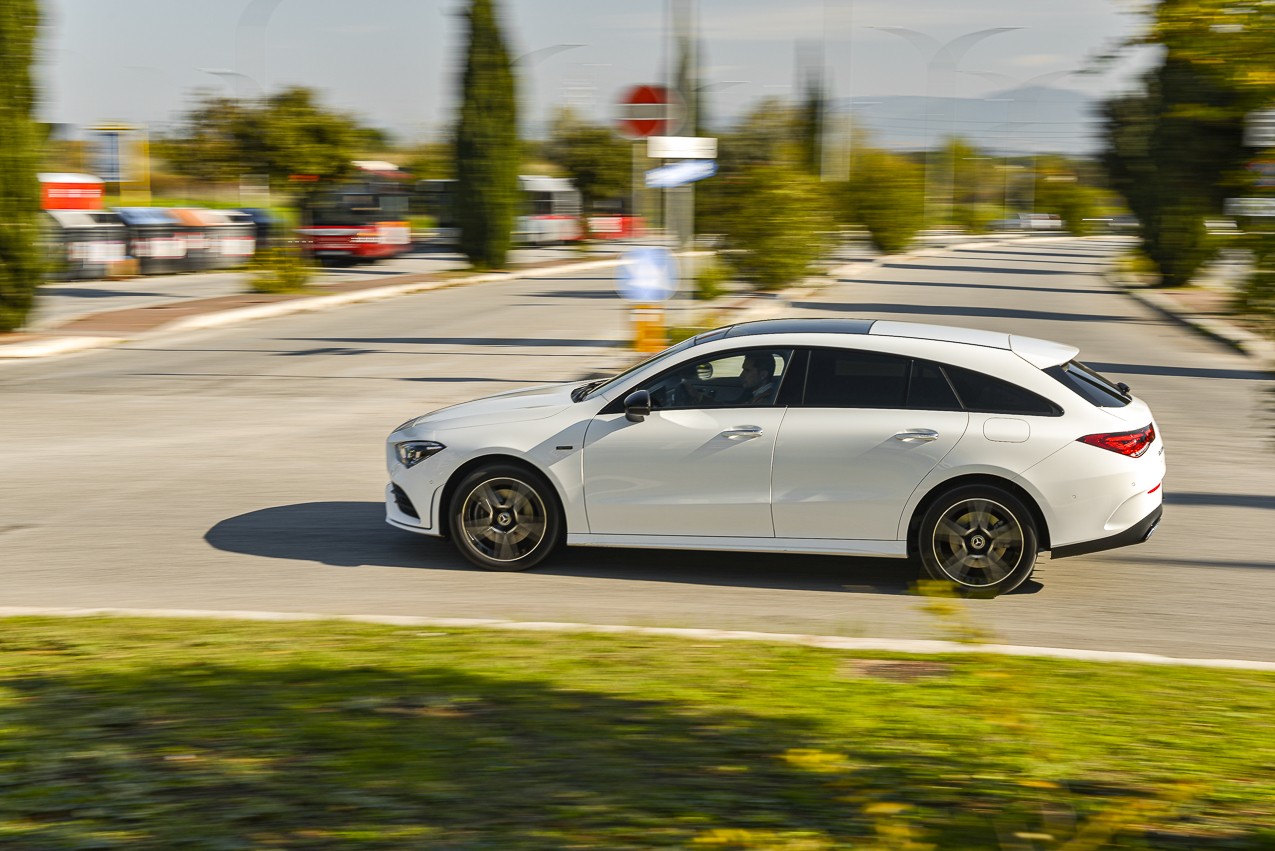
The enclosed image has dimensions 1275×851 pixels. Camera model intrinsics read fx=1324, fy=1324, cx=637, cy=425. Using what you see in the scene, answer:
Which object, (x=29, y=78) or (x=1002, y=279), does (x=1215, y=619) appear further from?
(x=1002, y=279)

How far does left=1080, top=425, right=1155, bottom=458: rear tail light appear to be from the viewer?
7246 mm

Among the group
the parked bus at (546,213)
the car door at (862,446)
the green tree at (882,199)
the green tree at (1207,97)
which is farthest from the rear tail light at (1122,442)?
the parked bus at (546,213)

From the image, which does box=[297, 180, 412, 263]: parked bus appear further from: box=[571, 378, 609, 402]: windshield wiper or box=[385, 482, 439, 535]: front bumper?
box=[571, 378, 609, 402]: windshield wiper

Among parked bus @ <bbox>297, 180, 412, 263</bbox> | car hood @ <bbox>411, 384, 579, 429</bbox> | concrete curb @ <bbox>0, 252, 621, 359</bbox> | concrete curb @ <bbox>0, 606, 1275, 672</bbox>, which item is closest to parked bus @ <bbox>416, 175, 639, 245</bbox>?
parked bus @ <bbox>297, 180, 412, 263</bbox>

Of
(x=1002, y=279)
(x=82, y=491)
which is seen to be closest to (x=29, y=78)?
(x=82, y=491)

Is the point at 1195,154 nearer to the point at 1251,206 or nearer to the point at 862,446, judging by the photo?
the point at 1251,206

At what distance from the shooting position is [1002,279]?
4281 cm

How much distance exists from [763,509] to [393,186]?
41921 millimetres

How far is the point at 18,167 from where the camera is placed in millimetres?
21953

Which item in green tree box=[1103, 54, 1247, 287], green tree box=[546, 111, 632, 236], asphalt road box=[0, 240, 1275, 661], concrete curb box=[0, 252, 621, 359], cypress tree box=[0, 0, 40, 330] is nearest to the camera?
green tree box=[1103, 54, 1247, 287]

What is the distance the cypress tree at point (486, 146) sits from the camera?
1519 inches

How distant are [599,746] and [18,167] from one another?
68.1 feet

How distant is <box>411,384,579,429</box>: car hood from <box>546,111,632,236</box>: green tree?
56.4 m

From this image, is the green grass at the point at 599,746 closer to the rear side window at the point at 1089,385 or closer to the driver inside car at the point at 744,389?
the driver inside car at the point at 744,389
